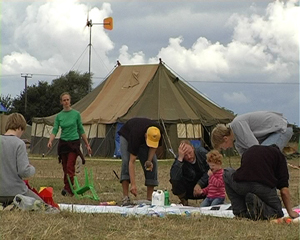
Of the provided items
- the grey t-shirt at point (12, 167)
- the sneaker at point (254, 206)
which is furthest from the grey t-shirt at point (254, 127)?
the grey t-shirt at point (12, 167)

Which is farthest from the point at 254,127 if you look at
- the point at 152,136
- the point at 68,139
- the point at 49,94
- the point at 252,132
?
the point at 49,94

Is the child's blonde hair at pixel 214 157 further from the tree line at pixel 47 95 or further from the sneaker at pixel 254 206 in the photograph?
the tree line at pixel 47 95

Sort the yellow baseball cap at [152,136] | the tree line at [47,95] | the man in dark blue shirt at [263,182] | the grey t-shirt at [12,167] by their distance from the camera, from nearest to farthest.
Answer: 1. the man in dark blue shirt at [263,182]
2. the grey t-shirt at [12,167]
3. the yellow baseball cap at [152,136]
4. the tree line at [47,95]

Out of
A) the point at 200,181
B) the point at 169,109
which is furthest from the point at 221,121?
the point at 200,181

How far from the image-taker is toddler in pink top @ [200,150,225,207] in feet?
22.4

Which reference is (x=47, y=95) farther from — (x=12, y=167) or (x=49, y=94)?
(x=12, y=167)

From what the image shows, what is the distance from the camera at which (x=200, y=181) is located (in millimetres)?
7102

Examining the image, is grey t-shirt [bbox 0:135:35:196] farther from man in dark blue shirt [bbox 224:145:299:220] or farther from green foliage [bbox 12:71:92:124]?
green foliage [bbox 12:71:92:124]

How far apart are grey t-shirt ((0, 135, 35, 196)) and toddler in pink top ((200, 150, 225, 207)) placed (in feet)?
6.91

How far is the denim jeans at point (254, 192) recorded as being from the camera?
537cm

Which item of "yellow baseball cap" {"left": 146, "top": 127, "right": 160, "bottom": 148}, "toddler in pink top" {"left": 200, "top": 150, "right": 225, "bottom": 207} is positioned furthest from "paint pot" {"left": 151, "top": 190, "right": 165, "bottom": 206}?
"yellow baseball cap" {"left": 146, "top": 127, "right": 160, "bottom": 148}

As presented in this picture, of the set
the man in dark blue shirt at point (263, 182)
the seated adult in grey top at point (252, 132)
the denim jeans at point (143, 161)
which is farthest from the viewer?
the denim jeans at point (143, 161)

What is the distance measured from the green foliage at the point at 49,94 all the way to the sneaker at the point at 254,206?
1825 inches

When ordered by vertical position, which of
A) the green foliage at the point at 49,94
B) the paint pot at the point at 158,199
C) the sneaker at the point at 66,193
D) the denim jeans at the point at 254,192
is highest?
the green foliage at the point at 49,94
